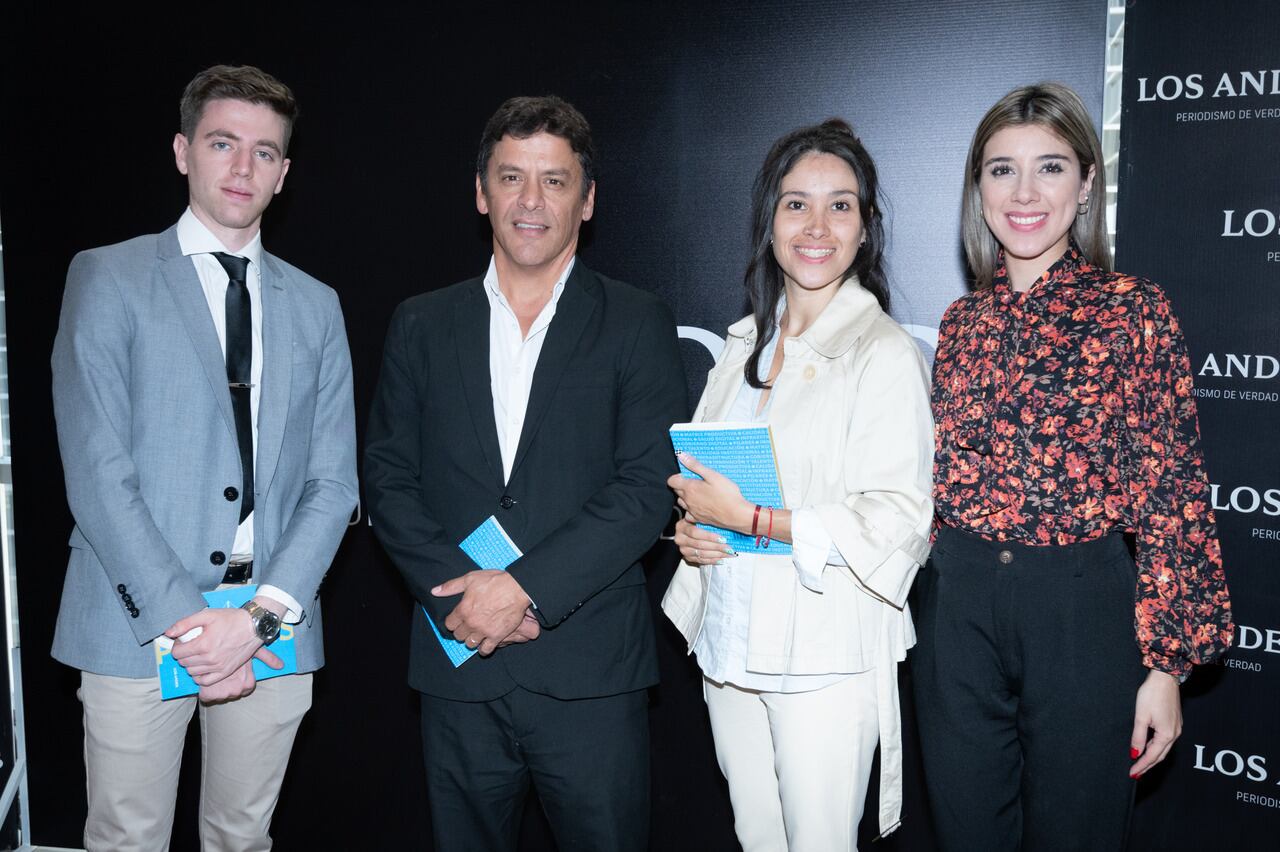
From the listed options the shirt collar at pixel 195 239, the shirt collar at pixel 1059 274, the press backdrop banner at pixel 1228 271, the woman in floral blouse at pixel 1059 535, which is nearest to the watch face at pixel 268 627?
the shirt collar at pixel 195 239

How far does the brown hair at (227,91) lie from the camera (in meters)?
2.36

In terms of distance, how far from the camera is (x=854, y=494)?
6.86 feet

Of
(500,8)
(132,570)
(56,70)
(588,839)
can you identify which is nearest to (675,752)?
(588,839)

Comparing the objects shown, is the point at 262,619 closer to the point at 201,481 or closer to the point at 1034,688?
the point at 201,481

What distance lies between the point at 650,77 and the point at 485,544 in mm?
1784

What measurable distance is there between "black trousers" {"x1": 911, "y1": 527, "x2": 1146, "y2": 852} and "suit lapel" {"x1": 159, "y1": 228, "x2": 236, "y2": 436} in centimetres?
166

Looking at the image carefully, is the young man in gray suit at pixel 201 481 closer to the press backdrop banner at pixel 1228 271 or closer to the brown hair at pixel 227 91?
the brown hair at pixel 227 91

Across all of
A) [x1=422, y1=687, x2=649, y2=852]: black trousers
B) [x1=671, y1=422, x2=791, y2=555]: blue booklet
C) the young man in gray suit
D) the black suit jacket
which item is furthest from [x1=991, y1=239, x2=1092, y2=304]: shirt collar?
the young man in gray suit

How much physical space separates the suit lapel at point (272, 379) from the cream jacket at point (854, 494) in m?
1.16

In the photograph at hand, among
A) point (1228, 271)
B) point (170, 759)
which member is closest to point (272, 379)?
point (170, 759)

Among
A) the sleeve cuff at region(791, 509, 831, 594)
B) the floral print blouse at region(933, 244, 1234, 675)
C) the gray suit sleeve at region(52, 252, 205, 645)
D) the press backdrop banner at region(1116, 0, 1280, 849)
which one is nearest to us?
the floral print blouse at region(933, 244, 1234, 675)

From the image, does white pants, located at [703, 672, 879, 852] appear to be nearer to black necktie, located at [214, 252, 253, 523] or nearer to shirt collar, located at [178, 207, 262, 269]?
black necktie, located at [214, 252, 253, 523]

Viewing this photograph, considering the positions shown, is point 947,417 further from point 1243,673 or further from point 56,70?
point 56,70

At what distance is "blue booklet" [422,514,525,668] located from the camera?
7.39 ft
